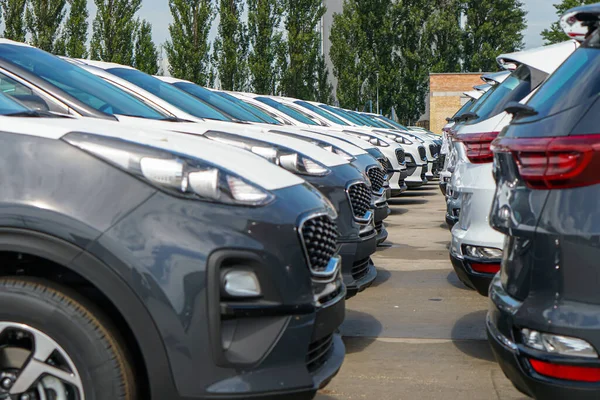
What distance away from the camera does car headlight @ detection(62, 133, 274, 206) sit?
2.91 meters

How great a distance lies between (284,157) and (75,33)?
3121 cm

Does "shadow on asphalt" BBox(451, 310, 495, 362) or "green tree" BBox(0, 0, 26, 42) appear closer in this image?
"shadow on asphalt" BBox(451, 310, 495, 362)

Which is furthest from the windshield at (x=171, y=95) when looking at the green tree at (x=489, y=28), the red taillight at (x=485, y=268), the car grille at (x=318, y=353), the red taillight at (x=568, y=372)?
the green tree at (x=489, y=28)

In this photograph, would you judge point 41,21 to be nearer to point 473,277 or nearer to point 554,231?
point 473,277

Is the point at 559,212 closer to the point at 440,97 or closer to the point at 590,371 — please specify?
the point at 590,371

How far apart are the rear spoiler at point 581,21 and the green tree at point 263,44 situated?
113 ft

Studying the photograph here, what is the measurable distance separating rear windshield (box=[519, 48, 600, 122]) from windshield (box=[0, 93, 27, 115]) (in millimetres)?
2066

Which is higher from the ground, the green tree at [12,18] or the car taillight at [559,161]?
the green tree at [12,18]

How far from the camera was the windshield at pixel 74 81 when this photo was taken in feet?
16.9

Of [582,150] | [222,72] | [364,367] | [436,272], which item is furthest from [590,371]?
[222,72]

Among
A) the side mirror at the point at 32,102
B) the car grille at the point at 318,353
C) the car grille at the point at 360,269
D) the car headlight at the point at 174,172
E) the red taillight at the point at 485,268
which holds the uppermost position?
the side mirror at the point at 32,102

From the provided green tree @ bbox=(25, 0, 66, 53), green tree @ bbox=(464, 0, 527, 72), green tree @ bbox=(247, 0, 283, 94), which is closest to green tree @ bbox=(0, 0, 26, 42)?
green tree @ bbox=(25, 0, 66, 53)

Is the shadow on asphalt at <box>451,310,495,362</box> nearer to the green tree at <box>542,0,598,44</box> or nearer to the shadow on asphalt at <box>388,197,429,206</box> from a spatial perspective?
the shadow on asphalt at <box>388,197,429,206</box>

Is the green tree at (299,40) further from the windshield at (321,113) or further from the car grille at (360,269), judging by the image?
the car grille at (360,269)
